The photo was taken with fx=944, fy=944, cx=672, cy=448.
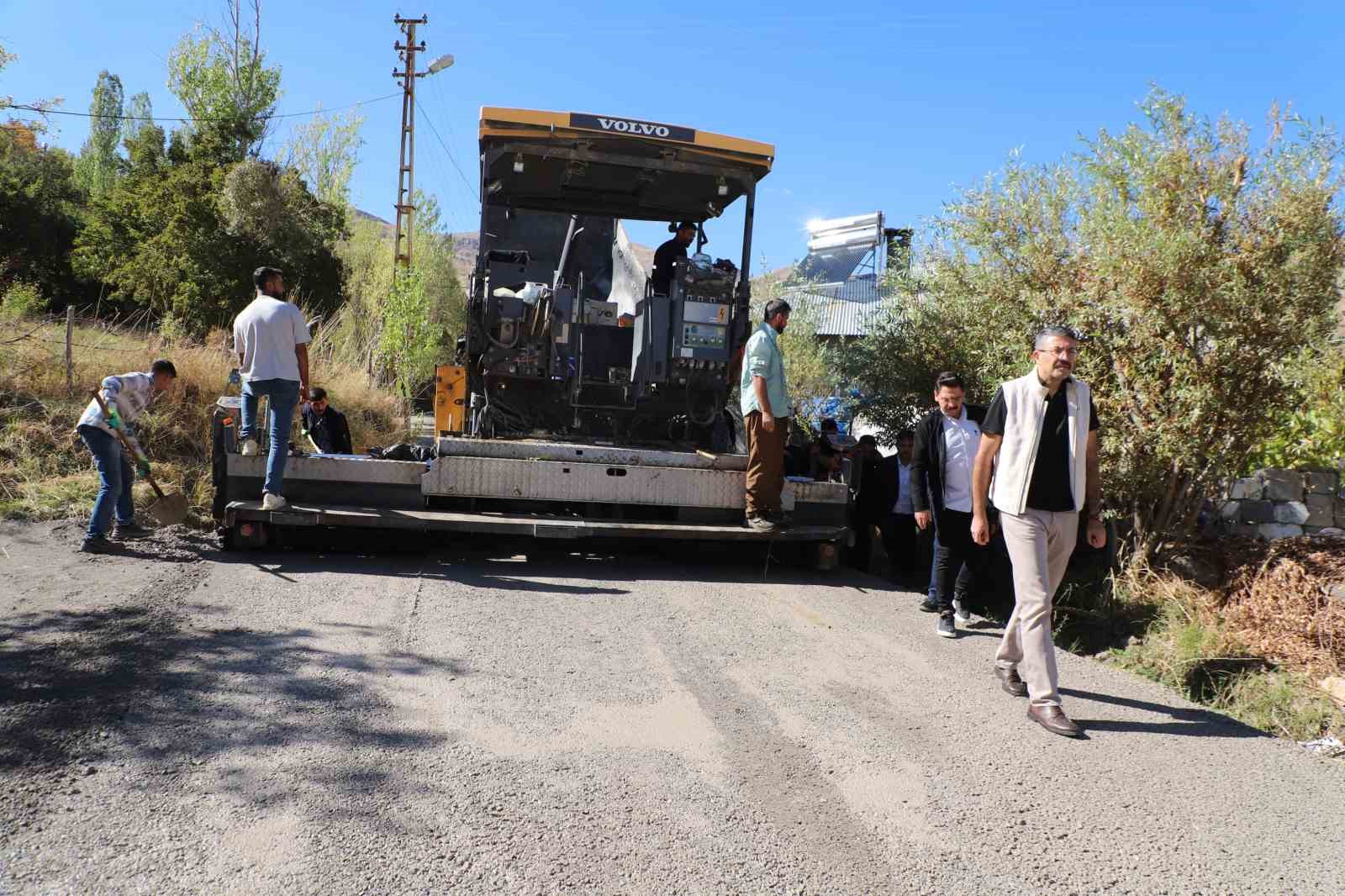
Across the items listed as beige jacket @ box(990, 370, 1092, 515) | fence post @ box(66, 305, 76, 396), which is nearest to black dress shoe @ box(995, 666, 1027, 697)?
beige jacket @ box(990, 370, 1092, 515)

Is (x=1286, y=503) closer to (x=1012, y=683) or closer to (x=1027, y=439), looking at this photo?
(x=1012, y=683)

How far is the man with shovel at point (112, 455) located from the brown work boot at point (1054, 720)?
6.15 metres

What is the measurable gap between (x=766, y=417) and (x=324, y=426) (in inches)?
175

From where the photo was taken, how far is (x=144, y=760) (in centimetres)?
324

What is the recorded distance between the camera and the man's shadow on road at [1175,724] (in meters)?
4.28

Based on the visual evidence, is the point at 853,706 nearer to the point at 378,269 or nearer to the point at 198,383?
the point at 198,383

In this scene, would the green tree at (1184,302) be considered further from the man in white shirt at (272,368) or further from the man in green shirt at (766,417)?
the man in white shirt at (272,368)

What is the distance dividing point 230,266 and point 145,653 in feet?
77.8

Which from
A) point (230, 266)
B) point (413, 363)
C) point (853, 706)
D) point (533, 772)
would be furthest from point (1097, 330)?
point (230, 266)

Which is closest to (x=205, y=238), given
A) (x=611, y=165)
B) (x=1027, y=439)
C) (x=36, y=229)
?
(x=36, y=229)

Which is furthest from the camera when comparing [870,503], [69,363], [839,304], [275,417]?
[839,304]

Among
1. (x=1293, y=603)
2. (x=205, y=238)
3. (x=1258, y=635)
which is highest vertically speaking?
(x=205, y=238)

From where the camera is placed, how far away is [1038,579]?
4344mm

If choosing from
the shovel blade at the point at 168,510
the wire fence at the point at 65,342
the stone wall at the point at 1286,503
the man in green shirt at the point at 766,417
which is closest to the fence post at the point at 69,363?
the wire fence at the point at 65,342
